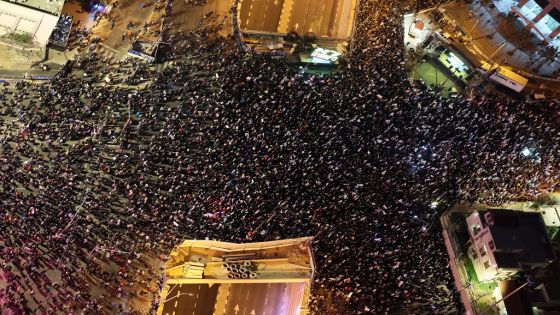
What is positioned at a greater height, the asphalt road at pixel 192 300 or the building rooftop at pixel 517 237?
the building rooftop at pixel 517 237

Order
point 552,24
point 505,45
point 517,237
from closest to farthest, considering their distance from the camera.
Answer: point 517,237 < point 552,24 < point 505,45

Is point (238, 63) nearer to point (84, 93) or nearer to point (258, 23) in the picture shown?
point (258, 23)

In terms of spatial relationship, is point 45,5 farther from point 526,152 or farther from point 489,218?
point 526,152

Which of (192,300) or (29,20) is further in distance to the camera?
(29,20)

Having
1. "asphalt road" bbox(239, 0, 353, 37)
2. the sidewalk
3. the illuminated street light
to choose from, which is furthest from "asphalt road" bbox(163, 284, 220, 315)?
the sidewalk

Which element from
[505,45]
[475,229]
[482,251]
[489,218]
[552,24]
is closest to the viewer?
[489,218]

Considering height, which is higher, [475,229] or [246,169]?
[246,169]

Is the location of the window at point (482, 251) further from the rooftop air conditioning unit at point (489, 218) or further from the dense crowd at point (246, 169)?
the dense crowd at point (246, 169)

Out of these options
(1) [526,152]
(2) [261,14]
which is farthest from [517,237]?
(2) [261,14]

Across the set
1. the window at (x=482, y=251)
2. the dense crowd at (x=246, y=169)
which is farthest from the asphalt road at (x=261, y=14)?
the window at (x=482, y=251)
